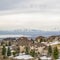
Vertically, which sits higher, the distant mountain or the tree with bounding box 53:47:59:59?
the distant mountain

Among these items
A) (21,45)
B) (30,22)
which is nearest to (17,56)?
(21,45)

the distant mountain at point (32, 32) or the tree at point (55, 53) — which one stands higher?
the distant mountain at point (32, 32)

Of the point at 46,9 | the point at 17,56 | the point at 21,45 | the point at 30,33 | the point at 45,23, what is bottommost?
the point at 17,56

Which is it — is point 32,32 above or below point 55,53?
above

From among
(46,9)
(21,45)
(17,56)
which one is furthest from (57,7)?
(17,56)

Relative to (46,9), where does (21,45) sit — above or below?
below

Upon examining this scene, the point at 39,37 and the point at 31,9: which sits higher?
the point at 31,9

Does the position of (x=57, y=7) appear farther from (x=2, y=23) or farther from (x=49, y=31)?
(x=2, y=23)

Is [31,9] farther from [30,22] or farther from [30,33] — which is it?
[30,33]

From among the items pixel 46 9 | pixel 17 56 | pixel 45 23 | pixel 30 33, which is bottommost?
pixel 17 56
